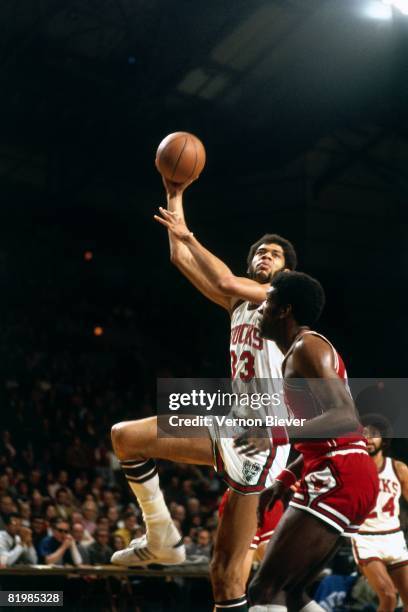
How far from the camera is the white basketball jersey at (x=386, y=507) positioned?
6.89m

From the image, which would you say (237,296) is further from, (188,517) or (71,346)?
(71,346)

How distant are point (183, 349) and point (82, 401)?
11.1 feet

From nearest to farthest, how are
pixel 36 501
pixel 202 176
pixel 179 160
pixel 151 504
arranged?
pixel 151 504 < pixel 179 160 < pixel 36 501 < pixel 202 176

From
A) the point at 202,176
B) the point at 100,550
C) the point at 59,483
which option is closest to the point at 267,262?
the point at 100,550

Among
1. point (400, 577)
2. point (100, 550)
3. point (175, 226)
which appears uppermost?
point (175, 226)

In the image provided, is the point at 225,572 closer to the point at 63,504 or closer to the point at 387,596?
the point at 387,596

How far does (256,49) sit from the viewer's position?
12.7 metres

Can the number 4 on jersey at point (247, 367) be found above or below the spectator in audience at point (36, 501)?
above

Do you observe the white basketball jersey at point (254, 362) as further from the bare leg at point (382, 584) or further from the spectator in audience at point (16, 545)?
the spectator in audience at point (16, 545)

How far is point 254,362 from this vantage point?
15.3 ft

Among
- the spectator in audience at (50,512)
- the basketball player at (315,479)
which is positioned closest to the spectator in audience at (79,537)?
the spectator in audience at (50,512)

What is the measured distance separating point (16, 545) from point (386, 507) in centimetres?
341

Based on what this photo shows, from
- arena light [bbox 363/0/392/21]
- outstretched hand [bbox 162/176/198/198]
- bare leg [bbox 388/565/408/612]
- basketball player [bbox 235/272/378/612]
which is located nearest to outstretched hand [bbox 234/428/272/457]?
basketball player [bbox 235/272/378/612]

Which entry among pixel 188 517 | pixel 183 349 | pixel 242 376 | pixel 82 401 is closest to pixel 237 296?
pixel 242 376
